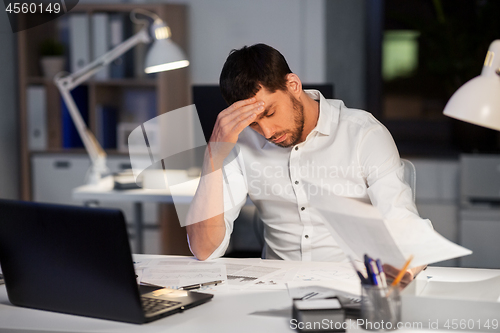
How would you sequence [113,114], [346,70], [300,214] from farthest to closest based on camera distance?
[113,114], [346,70], [300,214]

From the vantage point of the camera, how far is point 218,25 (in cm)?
291

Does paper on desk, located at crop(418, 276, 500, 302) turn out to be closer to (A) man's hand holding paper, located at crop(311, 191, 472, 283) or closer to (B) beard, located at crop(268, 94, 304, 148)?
(A) man's hand holding paper, located at crop(311, 191, 472, 283)

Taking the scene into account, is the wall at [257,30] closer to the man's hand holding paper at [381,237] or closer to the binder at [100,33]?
the binder at [100,33]

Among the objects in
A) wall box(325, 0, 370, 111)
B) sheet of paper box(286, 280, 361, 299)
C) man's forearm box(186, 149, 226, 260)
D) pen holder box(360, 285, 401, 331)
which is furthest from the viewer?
wall box(325, 0, 370, 111)

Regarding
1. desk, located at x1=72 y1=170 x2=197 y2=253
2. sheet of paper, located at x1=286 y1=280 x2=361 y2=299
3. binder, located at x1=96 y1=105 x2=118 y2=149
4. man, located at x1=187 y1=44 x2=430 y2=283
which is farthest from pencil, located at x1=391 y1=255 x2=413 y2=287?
binder, located at x1=96 y1=105 x2=118 y2=149

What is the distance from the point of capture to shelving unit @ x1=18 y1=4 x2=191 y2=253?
2.96 meters

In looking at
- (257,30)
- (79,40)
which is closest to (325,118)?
(257,30)

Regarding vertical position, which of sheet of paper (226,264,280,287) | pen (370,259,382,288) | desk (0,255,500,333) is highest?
pen (370,259,382,288)

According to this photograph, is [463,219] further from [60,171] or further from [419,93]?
[60,171]

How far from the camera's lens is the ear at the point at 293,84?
4.62ft

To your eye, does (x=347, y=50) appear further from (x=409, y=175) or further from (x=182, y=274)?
(x=182, y=274)

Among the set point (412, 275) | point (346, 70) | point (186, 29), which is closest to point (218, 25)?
point (186, 29)

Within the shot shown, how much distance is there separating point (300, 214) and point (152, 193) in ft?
3.02

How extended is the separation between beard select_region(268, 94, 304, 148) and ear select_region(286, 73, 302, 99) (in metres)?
0.01
